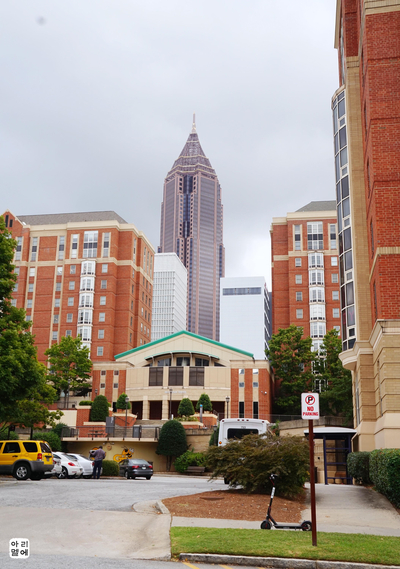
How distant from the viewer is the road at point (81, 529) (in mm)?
9539

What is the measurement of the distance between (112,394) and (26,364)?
58.3 m

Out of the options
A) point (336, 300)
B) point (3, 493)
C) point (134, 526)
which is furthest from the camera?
point (336, 300)

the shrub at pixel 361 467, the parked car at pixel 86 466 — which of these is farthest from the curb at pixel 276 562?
the parked car at pixel 86 466

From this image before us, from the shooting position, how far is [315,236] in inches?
3728

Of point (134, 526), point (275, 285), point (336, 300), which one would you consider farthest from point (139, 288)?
point (134, 526)

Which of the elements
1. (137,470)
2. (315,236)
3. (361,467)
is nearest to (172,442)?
(137,470)

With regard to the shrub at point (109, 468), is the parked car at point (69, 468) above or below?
above

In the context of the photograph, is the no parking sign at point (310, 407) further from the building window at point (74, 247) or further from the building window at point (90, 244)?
the building window at point (74, 247)

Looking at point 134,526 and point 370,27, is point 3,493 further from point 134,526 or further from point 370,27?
point 370,27

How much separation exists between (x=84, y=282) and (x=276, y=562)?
88492mm

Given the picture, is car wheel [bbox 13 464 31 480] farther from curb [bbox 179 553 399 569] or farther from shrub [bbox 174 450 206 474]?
shrub [bbox 174 450 206 474]

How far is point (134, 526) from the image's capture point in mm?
12359

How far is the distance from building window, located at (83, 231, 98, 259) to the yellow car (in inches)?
2889

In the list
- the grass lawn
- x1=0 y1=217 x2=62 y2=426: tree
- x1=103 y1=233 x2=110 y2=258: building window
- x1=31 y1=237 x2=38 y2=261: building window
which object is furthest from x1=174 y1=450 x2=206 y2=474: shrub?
x1=31 y1=237 x2=38 y2=261: building window
